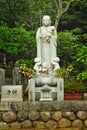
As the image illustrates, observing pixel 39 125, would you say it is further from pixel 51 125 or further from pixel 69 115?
pixel 69 115

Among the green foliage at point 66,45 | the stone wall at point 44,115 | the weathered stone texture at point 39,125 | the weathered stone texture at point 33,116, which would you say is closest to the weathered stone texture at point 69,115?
the stone wall at point 44,115

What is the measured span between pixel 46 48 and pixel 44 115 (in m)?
2.87

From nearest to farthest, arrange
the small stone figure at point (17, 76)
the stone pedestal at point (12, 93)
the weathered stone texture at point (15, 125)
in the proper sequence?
the weathered stone texture at point (15, 125), the stone pedestal at point (12, 93), the small stone figure at point (17, 76)

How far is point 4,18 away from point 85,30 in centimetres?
441

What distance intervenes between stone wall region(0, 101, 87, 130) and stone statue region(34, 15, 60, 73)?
6.59 ft

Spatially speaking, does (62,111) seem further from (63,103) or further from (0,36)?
(0,36)

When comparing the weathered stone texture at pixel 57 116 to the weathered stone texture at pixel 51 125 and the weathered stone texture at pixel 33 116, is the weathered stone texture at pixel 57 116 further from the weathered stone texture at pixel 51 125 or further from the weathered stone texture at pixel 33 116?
the weathered stone texture at pixel 33 116

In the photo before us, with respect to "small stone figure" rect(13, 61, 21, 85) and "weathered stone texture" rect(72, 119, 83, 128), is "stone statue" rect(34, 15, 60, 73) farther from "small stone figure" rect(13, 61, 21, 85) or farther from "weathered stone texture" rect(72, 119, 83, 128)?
"weathered stone texture" rect(72, 119, 83, 128)

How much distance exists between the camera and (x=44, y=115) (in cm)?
1060

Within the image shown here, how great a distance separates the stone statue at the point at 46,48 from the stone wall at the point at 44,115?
2.01m

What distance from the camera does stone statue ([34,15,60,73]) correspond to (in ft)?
41.0

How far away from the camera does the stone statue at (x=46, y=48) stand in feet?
41.0

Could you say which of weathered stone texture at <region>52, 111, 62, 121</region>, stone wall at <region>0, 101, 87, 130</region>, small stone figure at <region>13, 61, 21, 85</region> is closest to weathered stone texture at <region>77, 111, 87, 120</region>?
stone wall at <region>0, 101, 87, 130</region>

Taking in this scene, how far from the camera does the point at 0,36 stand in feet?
49.9
